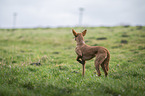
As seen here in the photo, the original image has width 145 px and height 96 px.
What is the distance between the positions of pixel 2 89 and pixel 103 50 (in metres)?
4.43

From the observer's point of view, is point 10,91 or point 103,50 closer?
point 10,91

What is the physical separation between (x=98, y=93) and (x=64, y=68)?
4165 mm

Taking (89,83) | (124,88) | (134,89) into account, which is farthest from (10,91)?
(134,89)

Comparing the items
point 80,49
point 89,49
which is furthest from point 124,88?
point 80,49

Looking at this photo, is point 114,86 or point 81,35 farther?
point 81,35

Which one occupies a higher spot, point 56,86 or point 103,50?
point 103,50

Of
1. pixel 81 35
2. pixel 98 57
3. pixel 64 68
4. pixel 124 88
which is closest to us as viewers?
pixel 124 88

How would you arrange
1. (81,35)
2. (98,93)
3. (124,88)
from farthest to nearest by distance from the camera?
(81,35), (124,88), (98,93)

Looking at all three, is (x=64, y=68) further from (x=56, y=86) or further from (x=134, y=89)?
(x=134, y=89)

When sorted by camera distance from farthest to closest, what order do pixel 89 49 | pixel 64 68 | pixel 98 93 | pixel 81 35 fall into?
pixel 64 68 → pixel 81 35 → pixel 89 49 → pixel 98 93

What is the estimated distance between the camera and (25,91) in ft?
15.0

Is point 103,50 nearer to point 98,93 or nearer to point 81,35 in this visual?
point 81,35

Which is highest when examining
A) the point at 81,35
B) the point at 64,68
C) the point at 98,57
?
the point at 81,35

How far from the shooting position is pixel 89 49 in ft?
18.3
